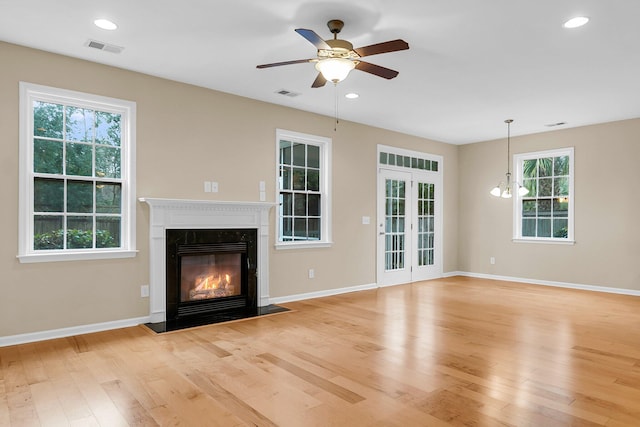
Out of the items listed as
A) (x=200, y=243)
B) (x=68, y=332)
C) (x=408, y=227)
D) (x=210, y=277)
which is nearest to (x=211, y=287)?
(x=210, y=277)

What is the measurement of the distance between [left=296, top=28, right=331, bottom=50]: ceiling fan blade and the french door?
4193mm

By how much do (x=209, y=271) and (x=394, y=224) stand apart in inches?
142

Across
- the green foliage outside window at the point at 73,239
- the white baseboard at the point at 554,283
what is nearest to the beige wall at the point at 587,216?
the white baseboard at the point at 554,283

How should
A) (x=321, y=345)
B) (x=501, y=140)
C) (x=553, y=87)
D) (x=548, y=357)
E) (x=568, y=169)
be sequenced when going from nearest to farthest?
(x=548, y=357) → (x=321, y=345) → (x=553, y=87) → (x=568, y=169) → (x=501, y=140)

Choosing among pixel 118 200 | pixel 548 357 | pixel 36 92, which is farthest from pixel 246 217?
pixel 548 357

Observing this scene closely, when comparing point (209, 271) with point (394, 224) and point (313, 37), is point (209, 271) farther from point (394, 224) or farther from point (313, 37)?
point (394, 224)

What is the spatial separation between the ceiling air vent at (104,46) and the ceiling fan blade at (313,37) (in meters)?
2.03

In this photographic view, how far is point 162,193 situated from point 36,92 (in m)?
1.48

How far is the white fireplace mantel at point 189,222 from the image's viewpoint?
454 cm

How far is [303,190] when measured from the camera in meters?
6.10

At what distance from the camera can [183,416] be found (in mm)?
2451

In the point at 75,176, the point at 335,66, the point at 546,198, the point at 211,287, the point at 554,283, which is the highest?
the point at 335,66

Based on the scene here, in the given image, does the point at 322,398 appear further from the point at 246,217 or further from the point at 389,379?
the point at 246,217

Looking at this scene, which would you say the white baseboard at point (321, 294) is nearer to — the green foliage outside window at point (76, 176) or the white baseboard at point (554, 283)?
the green foliage outside window at point (76, 176)
